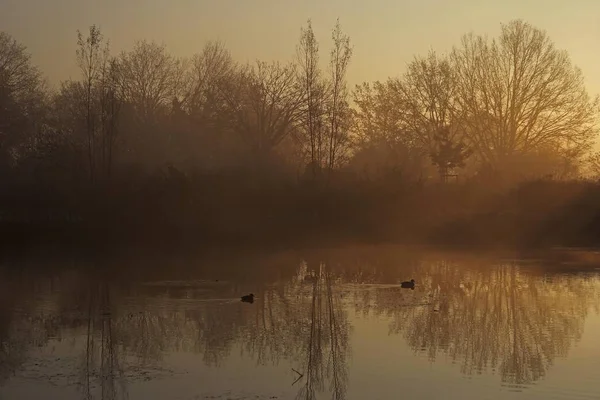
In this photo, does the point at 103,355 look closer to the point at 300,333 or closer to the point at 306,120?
the point at 300,333

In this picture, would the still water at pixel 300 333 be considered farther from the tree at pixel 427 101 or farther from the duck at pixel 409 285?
the tree at pixel 427 101

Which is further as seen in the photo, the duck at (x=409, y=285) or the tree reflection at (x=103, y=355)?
the duck at (x=409, y=285)

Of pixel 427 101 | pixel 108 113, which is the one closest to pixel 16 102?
pixel 108 113

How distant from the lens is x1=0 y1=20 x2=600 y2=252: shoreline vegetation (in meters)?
40.6

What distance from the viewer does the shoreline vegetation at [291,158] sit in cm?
4059

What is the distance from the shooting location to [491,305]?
19.0 meters

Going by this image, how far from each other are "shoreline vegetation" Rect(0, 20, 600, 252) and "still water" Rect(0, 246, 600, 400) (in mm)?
11851

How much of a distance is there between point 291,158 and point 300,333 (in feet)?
132

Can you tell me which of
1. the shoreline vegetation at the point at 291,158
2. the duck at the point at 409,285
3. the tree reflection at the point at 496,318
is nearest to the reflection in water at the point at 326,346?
the tree reflection at the point at 496,318

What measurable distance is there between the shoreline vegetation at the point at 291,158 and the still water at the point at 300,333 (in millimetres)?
11851

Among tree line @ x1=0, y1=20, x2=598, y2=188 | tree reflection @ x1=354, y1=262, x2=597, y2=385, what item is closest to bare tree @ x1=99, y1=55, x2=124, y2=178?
tree line @ x1=0, y1=20, x2=598, y2=188

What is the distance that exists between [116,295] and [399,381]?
10.0 m

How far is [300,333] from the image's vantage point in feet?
51.8

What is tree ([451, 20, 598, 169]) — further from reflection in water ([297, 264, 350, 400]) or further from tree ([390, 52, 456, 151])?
reflection in water ([297, 264, 350, 400])
